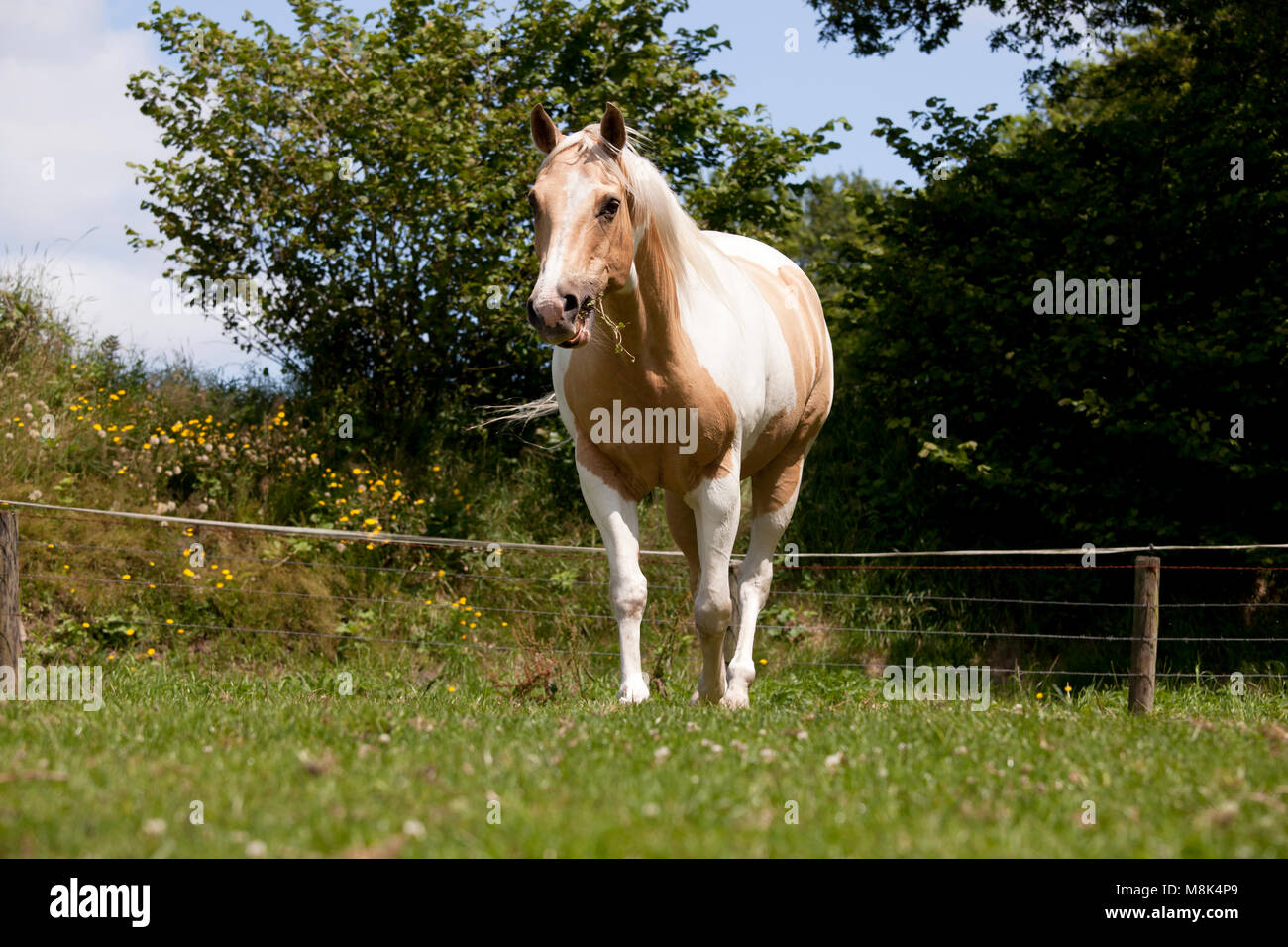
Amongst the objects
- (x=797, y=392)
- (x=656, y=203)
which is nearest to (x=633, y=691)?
(x=797, y=392)

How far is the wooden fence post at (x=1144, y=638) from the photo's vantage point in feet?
24.6

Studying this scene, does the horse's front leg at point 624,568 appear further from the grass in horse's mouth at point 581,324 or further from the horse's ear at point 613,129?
the horse's ear at point 613,129

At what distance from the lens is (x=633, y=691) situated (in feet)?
19.6

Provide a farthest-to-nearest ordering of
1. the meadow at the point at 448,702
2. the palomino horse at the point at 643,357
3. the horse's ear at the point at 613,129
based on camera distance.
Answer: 1. the horse's ear at the point at 613,129
2. the palomino horse at the point at 643,357
3. the meadow at the point at 448,702

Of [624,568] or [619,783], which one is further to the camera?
[624,568]

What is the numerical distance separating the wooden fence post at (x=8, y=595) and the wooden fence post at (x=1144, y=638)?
7528 mm

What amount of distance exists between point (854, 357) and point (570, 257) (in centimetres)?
792

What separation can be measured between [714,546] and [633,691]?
91 cm

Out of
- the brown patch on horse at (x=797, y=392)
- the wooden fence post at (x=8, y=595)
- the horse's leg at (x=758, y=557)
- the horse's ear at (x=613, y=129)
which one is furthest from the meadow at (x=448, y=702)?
the horse's ear at (x=613, y=129)

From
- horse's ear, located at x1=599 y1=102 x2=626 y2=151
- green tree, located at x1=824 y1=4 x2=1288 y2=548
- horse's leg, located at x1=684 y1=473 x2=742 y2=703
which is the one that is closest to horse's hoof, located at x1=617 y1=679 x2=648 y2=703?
horse's leg, located at x1=684 y1=473 x2=742 y2=703

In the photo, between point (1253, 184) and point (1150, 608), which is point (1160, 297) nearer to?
point (1253, 184)

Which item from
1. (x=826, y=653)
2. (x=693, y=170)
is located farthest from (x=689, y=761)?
(x=693, y=170)

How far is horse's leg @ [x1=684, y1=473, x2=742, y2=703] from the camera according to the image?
6.16m

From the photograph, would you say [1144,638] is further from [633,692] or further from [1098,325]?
[1098,325]
